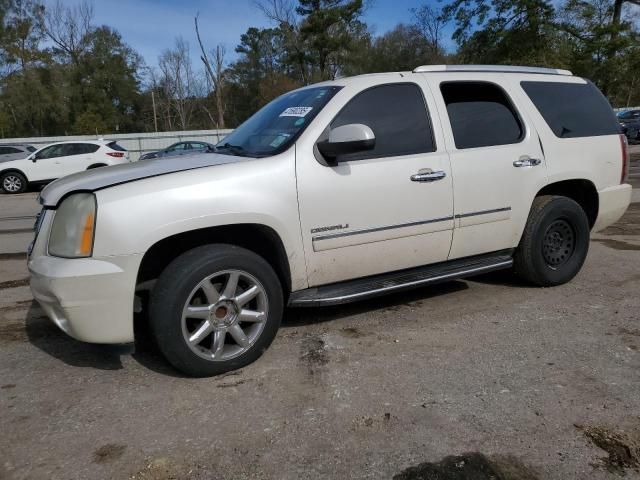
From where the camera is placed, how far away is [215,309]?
125 inches

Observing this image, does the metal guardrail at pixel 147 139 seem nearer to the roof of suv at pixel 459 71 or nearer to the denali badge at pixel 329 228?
the roof of suv at pixel 459 71

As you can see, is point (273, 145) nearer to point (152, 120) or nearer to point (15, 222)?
point (15, 222)

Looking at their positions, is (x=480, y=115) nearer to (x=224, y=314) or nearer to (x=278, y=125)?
(x=278, y=125)

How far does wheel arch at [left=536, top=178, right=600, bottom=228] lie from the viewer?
473 centimetres

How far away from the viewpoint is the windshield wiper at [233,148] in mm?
3810

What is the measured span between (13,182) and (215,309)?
17.7 m

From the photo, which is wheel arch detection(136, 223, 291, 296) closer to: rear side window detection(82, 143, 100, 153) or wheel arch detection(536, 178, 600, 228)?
wheel arch detection(536, 178, 600, 228)

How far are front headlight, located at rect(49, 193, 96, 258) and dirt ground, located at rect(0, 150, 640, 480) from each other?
0.84 m

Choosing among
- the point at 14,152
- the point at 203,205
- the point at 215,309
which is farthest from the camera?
the point at 14,152

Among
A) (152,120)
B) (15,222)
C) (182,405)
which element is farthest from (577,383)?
(152,120)

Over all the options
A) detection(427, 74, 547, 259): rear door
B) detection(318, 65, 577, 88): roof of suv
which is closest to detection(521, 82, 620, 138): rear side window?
detection(318, 65, 577, 88): roof of suv

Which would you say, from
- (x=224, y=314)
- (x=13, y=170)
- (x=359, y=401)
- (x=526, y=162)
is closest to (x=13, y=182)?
(x=13, y=170)

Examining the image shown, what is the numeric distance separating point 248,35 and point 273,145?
6780 cm

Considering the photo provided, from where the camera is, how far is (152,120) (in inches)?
2549
